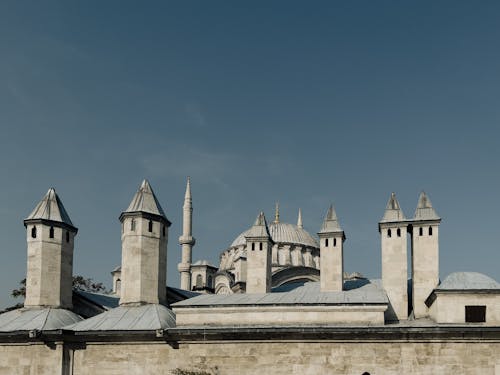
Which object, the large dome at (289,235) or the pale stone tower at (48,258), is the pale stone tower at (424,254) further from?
the large dome at (289,235)

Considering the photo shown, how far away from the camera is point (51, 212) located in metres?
31.0

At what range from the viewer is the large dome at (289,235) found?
5938cm

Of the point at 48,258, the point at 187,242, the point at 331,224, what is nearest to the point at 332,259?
the point at 331,224

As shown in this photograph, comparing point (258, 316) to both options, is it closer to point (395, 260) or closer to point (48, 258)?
point (395, 260)

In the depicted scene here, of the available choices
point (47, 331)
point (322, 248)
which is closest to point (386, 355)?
point (322, 248)

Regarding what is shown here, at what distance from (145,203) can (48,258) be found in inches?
201

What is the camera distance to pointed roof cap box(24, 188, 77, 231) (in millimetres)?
30625

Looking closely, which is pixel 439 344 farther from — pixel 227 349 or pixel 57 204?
pixel 57 204

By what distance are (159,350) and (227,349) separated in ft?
9.51

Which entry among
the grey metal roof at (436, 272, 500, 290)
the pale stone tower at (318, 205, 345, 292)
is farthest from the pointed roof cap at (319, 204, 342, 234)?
the grey metal roof at (436, 272, 500, 290)

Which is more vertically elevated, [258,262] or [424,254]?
[424,254]

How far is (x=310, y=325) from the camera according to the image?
26562mm

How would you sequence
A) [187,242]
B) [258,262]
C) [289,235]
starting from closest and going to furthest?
[258,262], [187,242], [289,235]

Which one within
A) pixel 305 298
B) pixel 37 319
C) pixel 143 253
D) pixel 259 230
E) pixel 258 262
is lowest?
pixel 37 319
